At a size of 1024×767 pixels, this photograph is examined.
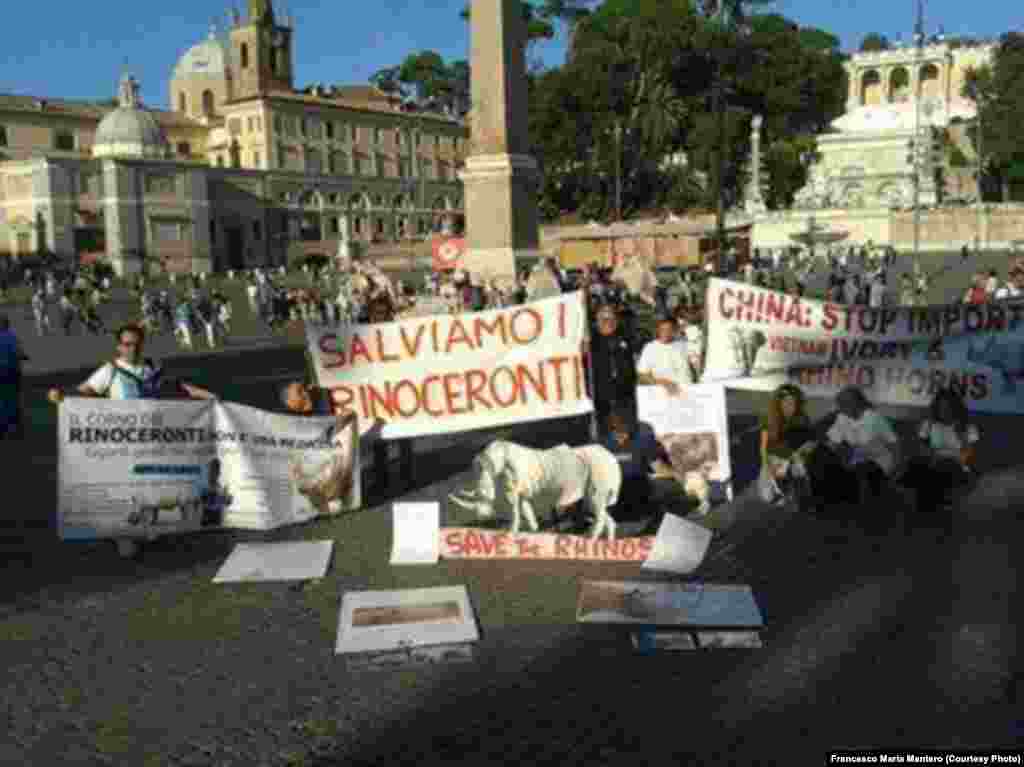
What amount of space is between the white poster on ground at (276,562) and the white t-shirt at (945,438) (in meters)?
4.65

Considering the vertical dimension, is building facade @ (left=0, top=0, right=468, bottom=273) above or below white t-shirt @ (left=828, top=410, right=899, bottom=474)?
above

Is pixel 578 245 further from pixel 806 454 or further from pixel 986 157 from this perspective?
pixel 986 157

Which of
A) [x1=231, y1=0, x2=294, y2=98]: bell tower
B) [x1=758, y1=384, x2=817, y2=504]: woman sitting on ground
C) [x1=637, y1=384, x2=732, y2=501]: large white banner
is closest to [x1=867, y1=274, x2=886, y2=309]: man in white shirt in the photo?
[x1=758, y1=384, x2=817, y2=504]: woman sitting on ground

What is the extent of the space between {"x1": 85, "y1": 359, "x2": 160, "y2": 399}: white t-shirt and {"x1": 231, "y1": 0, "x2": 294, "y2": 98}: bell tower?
3785 inches

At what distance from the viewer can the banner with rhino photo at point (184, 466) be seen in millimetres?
7805

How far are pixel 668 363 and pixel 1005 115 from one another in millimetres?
77542

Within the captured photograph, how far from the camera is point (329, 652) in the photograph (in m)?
5.76

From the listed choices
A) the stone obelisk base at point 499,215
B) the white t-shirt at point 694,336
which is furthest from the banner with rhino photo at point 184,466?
the stone obelisk base at point 499,215

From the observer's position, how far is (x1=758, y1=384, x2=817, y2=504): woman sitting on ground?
876 cm

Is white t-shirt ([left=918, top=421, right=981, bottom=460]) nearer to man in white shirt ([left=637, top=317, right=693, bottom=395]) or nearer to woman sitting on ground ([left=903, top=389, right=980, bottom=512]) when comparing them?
woman sitting on ground ([left=903, top=389, right=980, bottom=512])

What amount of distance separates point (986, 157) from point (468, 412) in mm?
82761

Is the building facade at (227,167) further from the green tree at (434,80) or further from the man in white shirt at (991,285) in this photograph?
the man in white shirt at (991,285)

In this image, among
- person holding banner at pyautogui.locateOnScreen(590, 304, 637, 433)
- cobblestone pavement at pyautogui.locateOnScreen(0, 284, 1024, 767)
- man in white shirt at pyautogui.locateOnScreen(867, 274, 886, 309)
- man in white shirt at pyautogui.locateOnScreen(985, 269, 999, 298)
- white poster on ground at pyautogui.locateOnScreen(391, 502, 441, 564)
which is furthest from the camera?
man in white shirt at pyautogui.locateOnScreen(867, 274, 886, 309)

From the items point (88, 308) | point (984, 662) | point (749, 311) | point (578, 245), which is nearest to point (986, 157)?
point (578, 245)
